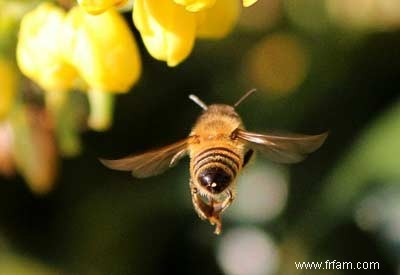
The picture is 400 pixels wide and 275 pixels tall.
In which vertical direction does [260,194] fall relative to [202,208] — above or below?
below

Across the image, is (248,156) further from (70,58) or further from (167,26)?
(70,58)

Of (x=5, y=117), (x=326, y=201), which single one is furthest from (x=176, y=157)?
(x=326, y=201)

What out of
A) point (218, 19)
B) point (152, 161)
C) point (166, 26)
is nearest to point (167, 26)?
point (166, 26)

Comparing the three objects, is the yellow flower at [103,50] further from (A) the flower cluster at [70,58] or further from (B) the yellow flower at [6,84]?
(B) the yellow flower at [6,84]

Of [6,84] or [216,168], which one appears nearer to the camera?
[216,168]

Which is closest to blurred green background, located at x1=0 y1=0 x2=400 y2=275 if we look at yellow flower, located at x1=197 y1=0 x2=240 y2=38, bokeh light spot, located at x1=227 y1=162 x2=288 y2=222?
bokeh light spot, located at x1=227 y1=162 x2=288 y2=222

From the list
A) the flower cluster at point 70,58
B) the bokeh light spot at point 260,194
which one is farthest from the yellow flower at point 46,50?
the bokeh light spot at point 260,194

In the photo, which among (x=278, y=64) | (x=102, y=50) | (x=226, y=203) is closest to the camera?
(x=226, y=203)
